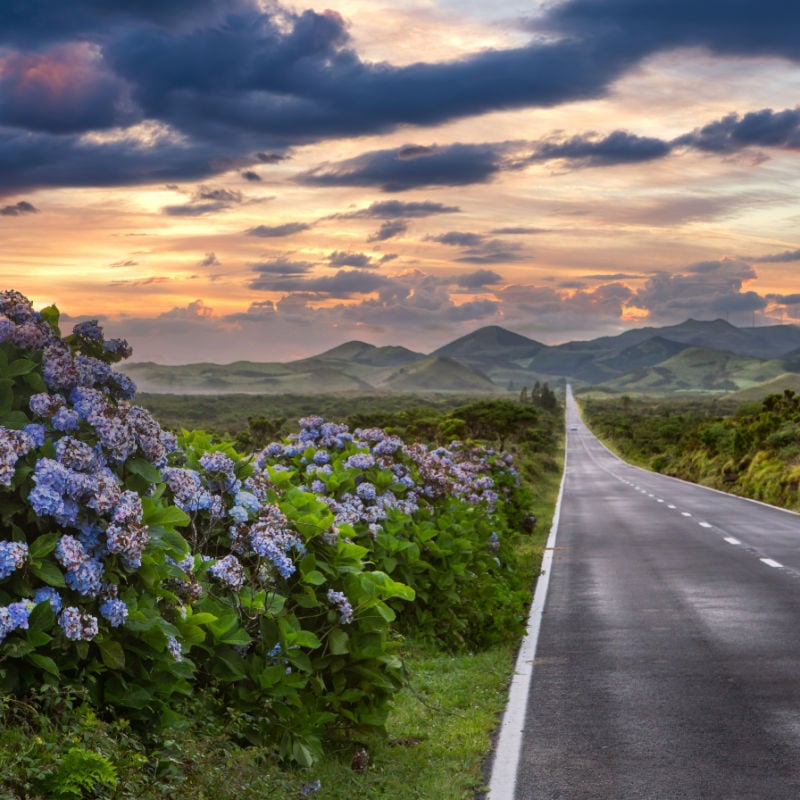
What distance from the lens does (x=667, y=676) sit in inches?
397

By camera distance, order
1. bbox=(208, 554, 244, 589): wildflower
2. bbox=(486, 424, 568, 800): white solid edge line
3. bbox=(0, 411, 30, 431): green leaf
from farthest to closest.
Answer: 1. bbox=(486, 424, 568, 800): white solid edge line
2. bbox=(208, 554, 244, 589): wildflower
3. bbox=(0, 411, 30, 431): green leaf

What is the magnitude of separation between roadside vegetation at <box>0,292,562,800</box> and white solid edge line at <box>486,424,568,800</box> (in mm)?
145

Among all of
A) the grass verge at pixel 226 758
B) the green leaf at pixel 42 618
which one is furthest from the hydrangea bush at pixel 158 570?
the grass verge at pixel 226 758

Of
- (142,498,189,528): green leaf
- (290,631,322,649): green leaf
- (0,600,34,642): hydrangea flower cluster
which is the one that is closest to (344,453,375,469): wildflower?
(290,631,322,649): green leaf

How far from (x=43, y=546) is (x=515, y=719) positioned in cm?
501

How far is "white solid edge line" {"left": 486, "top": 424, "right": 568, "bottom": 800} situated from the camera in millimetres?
7118

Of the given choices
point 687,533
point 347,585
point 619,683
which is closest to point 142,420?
point 347,585

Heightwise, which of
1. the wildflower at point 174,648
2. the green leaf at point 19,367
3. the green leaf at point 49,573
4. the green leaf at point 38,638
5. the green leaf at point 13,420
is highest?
the green leaf at point 19,367

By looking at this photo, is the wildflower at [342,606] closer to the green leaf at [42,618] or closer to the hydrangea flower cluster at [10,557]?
the green leaf at [42,618]

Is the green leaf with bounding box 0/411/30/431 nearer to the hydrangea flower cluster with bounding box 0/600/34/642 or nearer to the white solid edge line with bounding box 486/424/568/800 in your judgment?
the hydrangea flower cluster with bounding box 0/600/34/642

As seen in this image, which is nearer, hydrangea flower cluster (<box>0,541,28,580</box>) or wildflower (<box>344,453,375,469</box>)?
hydrangea flower cluster (<box>0,541,28,580</box>)

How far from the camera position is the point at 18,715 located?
4801mm

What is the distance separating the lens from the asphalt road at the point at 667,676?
712cm

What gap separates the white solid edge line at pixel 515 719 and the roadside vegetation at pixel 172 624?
5.7 inches
